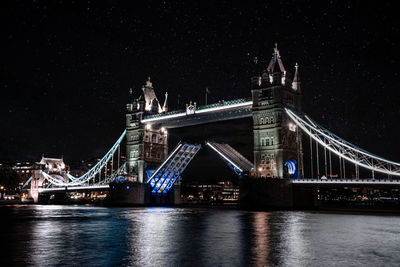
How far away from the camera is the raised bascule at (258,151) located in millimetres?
48156

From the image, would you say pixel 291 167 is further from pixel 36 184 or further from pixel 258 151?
pixel 36 184

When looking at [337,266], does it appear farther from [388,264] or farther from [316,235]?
[316,235]

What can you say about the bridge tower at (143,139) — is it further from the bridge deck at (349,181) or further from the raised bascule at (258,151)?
the bridge deck at (349,181)

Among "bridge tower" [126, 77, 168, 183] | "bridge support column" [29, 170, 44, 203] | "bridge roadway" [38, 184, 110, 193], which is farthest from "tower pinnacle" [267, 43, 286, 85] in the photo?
"bridge support column" [29, 170, 44, 203]

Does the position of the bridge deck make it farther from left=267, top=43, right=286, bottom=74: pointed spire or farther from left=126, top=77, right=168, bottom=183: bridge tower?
left=126, top=77, right=168, bottom=183: bridge tower

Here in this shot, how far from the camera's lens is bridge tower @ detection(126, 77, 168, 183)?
72625mm

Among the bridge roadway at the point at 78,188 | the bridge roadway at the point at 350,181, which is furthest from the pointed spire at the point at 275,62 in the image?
the bridge roadway at the point at 78,188

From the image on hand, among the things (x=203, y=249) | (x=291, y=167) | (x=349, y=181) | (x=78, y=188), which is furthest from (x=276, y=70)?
(x=78, y=188)

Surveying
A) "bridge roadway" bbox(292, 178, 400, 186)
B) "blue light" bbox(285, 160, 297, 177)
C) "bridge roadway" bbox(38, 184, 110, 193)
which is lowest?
"bridge roadway" bbox(38, 184, 110, 193)

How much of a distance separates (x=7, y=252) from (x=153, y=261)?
554 centimetres

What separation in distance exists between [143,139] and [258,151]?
25809 millimetres

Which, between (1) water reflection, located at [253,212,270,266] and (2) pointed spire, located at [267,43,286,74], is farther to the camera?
(2) pointed spire, located at [267,43,286,74]

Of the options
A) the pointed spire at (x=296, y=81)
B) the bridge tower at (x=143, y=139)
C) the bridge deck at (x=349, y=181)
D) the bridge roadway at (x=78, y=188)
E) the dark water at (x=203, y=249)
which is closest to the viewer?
the dark water at (x=203, y=249)

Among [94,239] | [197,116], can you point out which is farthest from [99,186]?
[94,239]
